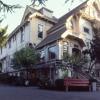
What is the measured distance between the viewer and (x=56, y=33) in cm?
3147

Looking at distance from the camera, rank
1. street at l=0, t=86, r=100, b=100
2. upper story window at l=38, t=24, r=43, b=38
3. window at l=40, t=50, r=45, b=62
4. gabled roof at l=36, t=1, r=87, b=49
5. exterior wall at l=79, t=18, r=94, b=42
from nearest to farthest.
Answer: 1. street at l=0, t=86, r=100, b=100
2. gabled roof at l=36, t=1, r=87, b=49
3. window at l=40, t=50, r=45, b=62
4. exterior wall at l=79, t=18, r=94, b=42
5. upper story window at l=38, t=24, r=43, b=38

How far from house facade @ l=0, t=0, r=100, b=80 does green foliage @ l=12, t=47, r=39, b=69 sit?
0.92m

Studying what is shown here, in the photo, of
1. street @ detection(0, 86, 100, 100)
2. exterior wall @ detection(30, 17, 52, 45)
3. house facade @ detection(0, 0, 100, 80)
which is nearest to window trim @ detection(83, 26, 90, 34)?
house facade @ detection(0, 0, 100, 80)

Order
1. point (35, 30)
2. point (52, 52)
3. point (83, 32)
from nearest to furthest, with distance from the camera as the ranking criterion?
point (52, 52), point (83, 32), point (35, 30)

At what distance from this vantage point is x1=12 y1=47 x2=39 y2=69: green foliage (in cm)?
2894

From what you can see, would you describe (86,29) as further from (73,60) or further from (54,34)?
(73,60)

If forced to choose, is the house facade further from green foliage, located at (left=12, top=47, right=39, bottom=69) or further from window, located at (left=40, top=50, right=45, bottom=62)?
green foliage, located at (left=12, top=47, right=39, bottom=69)

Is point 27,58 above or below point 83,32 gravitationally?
below

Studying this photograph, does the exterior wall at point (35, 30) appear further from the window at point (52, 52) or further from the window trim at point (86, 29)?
the window trim at point (86, 29)

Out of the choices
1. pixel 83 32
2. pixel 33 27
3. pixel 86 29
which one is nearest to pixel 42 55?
pixel 33 27

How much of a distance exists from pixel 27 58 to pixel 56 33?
5.02 meters

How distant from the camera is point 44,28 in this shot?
3441 centimetres

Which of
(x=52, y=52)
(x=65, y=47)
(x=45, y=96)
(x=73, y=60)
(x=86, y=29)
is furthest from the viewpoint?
(x=86, y=29)

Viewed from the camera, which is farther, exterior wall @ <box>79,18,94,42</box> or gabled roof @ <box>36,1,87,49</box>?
exterior wall @ <box>79,18,94,42</box>
